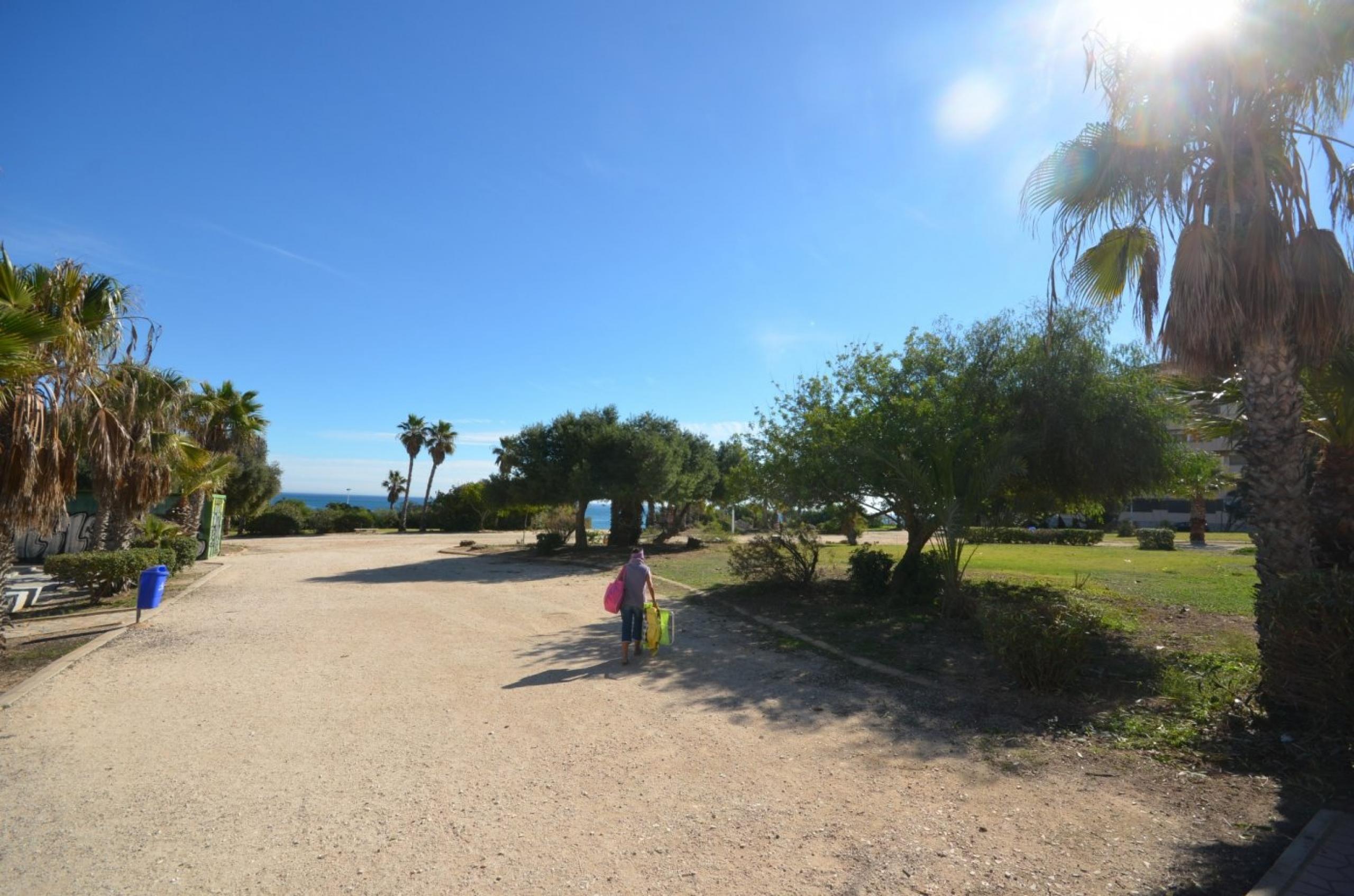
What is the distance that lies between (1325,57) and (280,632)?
1580 cm

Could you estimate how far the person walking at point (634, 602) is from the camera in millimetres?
9703

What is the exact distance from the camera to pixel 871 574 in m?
15.0

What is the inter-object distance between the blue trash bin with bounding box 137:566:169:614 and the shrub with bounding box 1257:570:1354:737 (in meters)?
16.4

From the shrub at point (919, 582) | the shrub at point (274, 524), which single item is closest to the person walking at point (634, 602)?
the shrub at point (919, 582)

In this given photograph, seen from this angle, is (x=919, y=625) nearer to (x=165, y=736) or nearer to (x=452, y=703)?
(x=452, y=703)

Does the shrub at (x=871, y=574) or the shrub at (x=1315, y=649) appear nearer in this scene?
the shrub at (x=1315, y=649)

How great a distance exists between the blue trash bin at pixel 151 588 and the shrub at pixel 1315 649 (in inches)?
645

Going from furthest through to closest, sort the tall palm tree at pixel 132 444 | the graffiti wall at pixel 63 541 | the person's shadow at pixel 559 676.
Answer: the graffiti wall at pixel 63 541
the tall palm tree at pixel 132 444
the person's shadow at pixel 559 676

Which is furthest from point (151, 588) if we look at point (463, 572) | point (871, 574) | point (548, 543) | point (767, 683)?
point (548, 543)

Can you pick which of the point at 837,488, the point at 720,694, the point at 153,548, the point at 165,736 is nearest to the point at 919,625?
the point at 837,488

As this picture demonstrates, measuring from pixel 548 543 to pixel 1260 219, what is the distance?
26502 mm

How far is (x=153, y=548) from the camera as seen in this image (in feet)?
57.8

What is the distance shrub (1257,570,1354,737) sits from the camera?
5332mm

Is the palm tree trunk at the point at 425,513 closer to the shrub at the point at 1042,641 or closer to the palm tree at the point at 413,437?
the palm tree at the point at 413,437
